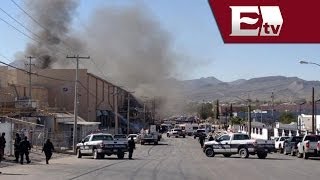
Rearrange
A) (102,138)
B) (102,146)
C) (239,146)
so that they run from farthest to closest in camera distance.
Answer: (239,146) → (102,138) → (102,146)

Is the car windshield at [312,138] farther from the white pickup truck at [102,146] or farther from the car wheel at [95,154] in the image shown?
the car wheel at [95,154]

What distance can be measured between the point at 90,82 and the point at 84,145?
70.2m

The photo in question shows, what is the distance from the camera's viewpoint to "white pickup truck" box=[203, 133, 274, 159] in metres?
41.4

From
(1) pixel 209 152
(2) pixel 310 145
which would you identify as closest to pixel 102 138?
(1) pixel 209 152

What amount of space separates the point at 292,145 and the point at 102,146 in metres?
18.1

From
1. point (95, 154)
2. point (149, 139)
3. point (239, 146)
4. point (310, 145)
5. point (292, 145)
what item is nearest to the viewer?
point (95, 154)

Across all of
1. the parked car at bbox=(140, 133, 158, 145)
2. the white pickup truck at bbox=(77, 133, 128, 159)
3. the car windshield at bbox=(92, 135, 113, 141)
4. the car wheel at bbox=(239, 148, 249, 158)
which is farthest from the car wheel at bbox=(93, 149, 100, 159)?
the parked car at bbox=(140, 133, 158, 145)

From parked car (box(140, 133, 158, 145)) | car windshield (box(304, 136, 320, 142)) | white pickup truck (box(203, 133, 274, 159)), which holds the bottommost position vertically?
parked car (box(140, 133, 158, 145))

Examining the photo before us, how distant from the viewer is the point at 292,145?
49.8 metres

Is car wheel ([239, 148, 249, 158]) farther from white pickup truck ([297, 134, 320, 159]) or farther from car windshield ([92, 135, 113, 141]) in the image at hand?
car windshield ([92, 135, 113, 141])

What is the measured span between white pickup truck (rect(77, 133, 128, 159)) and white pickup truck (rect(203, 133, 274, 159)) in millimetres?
6782

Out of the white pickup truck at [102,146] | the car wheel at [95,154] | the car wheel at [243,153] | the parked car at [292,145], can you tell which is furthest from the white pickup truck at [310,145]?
the car wheel at [95,154]

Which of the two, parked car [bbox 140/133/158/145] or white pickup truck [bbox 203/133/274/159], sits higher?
white pickup truck [bbox 203/133/274/159]

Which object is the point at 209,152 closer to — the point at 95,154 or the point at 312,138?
the point at 312,138
